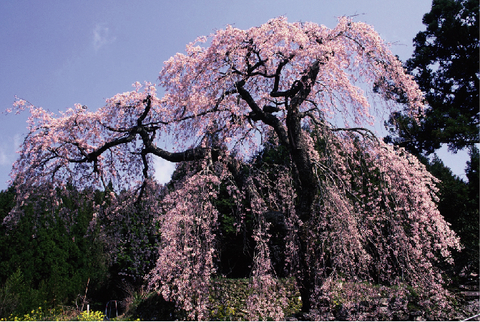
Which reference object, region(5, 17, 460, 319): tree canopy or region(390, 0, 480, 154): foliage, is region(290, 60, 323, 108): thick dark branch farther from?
region(390, 0, 480, 154): foliage

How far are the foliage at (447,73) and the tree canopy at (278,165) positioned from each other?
7.75 meters

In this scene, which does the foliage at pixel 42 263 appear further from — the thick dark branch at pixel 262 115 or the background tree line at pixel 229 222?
the thick dark branch at pixel 262 115

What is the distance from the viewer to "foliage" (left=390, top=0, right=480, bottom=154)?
1191cm

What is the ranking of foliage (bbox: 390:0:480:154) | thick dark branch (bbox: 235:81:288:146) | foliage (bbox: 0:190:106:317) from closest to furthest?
thick dark branch (bbox: 235:81:288:146)
foliage (bbox: 0:190:106:317)
foliage (bbox: 390:0:480:154)

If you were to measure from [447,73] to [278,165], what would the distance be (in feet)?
38.6

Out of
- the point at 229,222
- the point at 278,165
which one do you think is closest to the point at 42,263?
the point at 229,222

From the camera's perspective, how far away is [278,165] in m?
5.32

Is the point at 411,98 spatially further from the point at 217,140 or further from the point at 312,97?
the point at 217,140

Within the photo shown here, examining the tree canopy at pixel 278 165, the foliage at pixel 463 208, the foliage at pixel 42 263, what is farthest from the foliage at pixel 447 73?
the foliage at pixel 42 263

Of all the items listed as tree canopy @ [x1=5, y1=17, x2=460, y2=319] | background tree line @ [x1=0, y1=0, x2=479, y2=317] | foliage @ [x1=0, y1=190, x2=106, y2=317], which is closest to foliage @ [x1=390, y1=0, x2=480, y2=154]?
background tree line @ [x1=0, y1=0, x2=479, y2=317]

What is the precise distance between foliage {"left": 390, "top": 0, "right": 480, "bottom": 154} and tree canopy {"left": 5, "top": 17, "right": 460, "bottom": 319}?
7750 mm

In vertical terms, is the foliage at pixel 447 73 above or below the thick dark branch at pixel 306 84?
above

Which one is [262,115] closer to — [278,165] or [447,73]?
[278,165]

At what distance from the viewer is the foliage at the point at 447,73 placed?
1191cm
